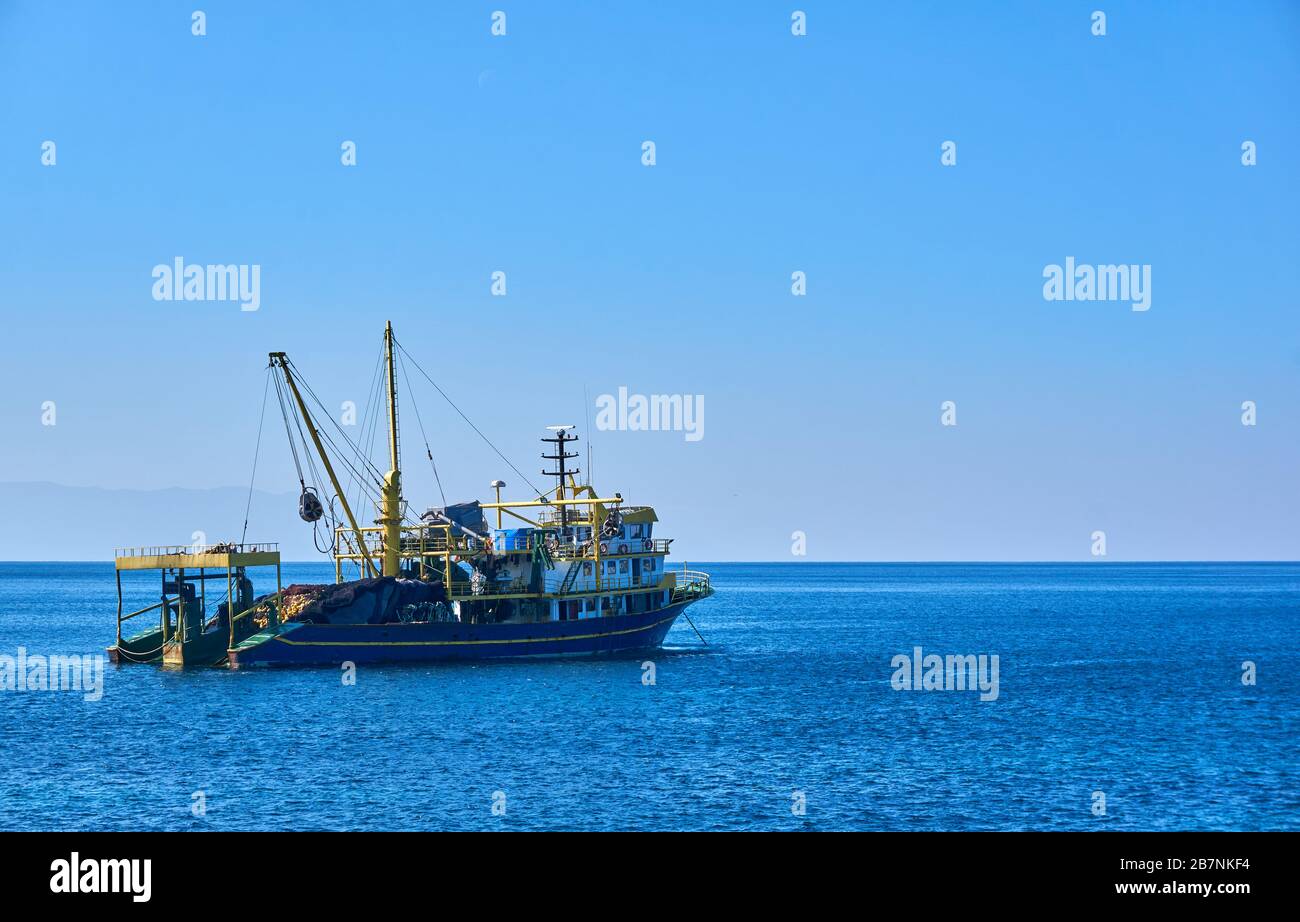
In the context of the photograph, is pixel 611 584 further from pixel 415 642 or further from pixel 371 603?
pixel 371 603

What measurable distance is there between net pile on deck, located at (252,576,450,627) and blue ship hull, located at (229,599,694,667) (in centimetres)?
60

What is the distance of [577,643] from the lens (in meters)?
73.0

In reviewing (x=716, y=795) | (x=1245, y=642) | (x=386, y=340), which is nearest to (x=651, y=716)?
(x=716, y=795)

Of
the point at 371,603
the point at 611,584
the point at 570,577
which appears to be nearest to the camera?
the point at 371,603

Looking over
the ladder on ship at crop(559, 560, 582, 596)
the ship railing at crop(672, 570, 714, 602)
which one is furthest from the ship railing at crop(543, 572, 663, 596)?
the ship railing at crop(672, 570, 714, 602)

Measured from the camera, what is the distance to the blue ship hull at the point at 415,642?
67750 mm

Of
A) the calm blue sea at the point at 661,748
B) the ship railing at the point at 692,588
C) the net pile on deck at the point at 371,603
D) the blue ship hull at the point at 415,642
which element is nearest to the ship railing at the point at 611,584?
the blue ship hull at the point at 415,642

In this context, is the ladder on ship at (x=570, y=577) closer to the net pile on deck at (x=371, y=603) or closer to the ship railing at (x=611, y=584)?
the ship railing at (x=611, y=584)

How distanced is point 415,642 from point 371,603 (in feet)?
10.0

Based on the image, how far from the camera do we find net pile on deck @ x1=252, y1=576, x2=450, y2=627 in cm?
6756

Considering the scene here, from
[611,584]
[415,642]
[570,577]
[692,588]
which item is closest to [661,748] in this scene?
[415,642]

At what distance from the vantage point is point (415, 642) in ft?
225

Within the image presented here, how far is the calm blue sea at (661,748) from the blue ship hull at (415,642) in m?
1.18

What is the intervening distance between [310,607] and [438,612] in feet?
22.5
